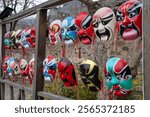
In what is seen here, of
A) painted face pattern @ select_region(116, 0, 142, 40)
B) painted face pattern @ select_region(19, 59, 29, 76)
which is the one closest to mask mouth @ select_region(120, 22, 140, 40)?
painted face pattern @ select_region(116, 0, 142, 40)

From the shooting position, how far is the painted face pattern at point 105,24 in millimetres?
1366

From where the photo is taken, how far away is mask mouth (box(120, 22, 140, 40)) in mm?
1217

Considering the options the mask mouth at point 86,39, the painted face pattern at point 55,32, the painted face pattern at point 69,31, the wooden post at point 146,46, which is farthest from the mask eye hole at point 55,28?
the wooden post at point 146,46

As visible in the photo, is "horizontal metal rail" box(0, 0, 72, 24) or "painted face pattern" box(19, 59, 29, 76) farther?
"painted face pattern" box(19, 59, 29, 76)

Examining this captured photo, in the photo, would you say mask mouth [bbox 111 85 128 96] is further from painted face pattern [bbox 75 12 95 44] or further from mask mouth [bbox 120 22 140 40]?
painted face pattern [bbox 75 12 95 44]

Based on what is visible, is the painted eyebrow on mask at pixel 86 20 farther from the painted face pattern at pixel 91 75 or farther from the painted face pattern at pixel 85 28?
the painted face pattern at pixel 91 75

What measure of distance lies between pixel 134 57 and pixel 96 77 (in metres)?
0.83

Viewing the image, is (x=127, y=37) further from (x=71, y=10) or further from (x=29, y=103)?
(x=71, y=10)

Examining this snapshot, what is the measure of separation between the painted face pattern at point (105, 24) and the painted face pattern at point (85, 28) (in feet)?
0.31

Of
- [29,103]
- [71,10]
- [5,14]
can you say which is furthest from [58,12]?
[29,103]

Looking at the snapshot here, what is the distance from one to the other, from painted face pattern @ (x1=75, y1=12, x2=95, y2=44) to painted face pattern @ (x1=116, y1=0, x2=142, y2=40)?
27cm

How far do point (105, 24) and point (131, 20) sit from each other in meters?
0.19

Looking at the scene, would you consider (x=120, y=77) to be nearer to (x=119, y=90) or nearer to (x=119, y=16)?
(x=119, y=90)

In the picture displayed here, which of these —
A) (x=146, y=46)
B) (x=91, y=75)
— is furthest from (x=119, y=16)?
(x=91, y=75)
